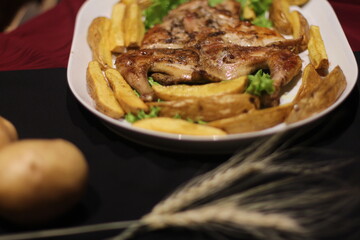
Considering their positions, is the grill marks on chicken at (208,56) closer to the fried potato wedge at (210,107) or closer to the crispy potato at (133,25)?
the crispy potato at (133,25)

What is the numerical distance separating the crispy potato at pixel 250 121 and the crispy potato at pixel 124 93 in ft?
1.59

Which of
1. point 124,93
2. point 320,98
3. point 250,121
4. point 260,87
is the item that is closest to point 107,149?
point 124,93

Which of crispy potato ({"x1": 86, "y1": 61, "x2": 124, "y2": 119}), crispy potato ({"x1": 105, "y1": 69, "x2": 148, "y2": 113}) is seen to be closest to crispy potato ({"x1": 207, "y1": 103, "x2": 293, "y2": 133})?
crispy potato ({"x1": 105, "y1": 69, "x2": 148, "y2": 113})

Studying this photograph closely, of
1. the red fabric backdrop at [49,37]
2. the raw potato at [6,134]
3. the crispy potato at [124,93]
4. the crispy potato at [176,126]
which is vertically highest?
the raw potato at [6,134]

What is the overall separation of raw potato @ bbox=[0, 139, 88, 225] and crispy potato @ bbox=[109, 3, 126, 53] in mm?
1563

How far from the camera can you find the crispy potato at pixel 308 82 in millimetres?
3064

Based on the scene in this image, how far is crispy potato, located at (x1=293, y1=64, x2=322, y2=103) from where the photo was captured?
121 inches

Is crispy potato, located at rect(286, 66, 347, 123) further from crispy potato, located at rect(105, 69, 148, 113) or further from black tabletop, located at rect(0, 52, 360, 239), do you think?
crispy potato, located at rect(105, 69, 148, 113)

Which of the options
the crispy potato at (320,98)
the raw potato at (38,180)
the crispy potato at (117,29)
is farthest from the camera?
the crispy potato at (117,29)

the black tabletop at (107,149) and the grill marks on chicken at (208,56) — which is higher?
the grill marks on chicken at (208,56)

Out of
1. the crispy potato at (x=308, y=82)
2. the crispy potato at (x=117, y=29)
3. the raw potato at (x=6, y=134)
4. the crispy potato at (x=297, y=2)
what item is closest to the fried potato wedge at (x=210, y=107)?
the crispy potato at (x=308, y=82)

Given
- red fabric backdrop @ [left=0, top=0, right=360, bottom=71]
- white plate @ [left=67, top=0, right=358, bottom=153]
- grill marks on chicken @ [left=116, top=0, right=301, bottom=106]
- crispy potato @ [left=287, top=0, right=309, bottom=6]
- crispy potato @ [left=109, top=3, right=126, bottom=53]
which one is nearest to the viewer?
white plate @ [left=67, top=0, right=358, bottom=153]

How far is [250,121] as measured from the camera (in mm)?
2719

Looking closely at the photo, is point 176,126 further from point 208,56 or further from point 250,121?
point 208,56
